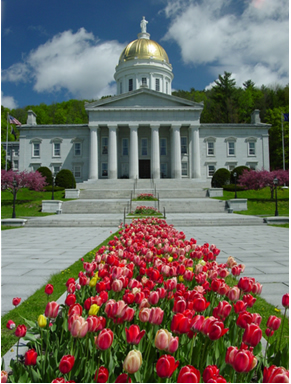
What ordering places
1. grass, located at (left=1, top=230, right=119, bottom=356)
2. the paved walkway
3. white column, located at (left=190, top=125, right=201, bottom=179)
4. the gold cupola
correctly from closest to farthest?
grass, located at (left=1, top=230, right=119, bottom=356), the paved walkway, white column, located at (left=190, top=125, right=201, bottom=179), the gold cupola

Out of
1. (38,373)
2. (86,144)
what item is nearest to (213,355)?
(38,373)

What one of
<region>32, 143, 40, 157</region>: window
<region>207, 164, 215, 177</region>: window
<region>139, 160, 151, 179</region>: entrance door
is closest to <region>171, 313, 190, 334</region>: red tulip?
<region>139, 160, 151, 179</region>: entrance door

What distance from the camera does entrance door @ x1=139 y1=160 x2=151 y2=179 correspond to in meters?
52.3

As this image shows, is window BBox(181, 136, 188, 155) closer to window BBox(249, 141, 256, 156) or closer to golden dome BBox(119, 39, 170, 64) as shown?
window BBox(249, 141, 256, 156)

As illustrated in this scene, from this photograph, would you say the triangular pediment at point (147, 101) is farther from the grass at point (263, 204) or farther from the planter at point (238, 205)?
the planter at point (238, 205)

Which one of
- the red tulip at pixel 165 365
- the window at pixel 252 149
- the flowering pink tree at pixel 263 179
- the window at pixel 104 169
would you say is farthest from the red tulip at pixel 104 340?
the window at pixel 252 149

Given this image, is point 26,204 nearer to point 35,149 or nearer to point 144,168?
point 35,149

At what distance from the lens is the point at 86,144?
171ft

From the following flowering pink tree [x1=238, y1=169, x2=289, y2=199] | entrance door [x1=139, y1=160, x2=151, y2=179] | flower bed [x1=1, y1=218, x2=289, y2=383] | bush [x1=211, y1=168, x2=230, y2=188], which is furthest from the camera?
entrance door [x1=139, y1=160, x2=151, y2=179]

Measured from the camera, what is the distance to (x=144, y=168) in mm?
52438

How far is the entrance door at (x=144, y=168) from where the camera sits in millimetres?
52344

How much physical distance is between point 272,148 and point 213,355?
6873 centimetres

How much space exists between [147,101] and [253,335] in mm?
48829

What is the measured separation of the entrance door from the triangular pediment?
32.1 ft
